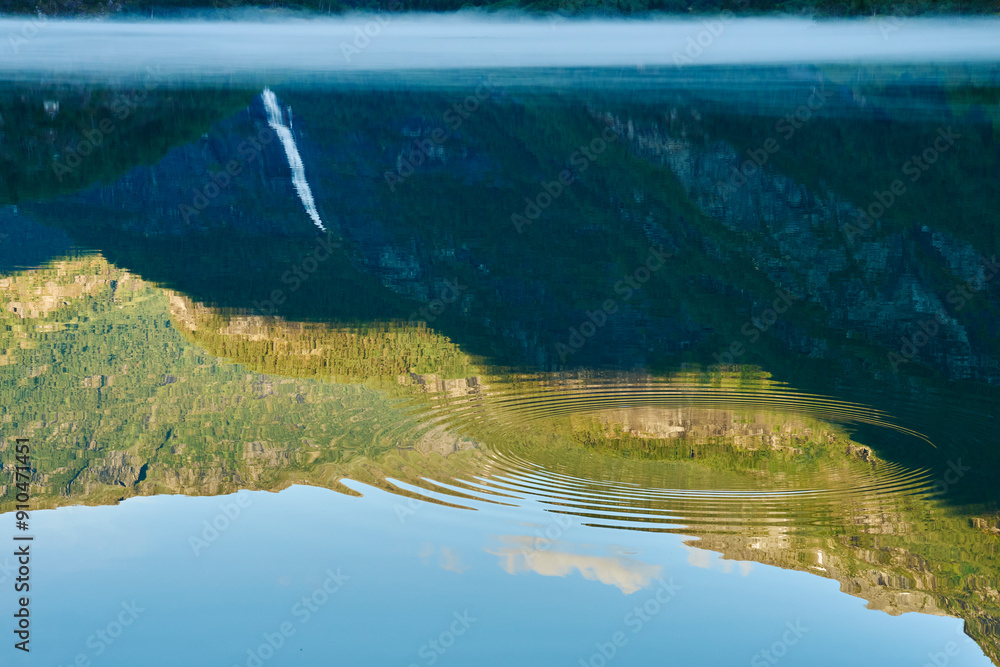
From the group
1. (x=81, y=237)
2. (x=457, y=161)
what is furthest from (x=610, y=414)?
(x=457, y=161)

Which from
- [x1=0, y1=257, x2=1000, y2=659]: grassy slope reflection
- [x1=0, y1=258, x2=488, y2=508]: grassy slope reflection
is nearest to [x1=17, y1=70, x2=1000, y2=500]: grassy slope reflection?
[x1=0, y1=257, x2=1000, y2=659]: grassy slope reflection

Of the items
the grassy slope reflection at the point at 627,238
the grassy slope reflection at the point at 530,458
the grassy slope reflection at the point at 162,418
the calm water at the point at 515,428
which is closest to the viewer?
the calm water at the point at 515,428

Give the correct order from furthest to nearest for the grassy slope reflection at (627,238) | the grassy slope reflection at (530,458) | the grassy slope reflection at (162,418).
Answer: the grassy slope reflection at (627,238) → the grassy slope reflection at (162,418) → the grassy slope reflection at (530,458)

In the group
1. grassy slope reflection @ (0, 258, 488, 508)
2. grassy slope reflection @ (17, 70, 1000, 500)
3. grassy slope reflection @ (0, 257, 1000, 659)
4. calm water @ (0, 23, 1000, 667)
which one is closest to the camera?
calm water @ (0, 23, 1000, 667)

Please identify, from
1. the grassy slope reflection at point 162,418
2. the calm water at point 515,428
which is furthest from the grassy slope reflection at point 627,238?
the grassy slope reflection at point 162,418

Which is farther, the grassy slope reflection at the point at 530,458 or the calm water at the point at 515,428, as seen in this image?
the grassy slope reflection at the point at 530,458

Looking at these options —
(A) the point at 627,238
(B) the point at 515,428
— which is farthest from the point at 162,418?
(A) the point at 627,238

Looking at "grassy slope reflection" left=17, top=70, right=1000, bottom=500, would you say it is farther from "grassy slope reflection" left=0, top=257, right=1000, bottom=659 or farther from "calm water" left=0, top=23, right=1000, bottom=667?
"grassy slope reflection" left=0, top=257, right=1000, bottom=659

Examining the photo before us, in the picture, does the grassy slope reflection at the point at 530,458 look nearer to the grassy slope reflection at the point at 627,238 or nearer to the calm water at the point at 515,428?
the calm water at the point at 515,428
